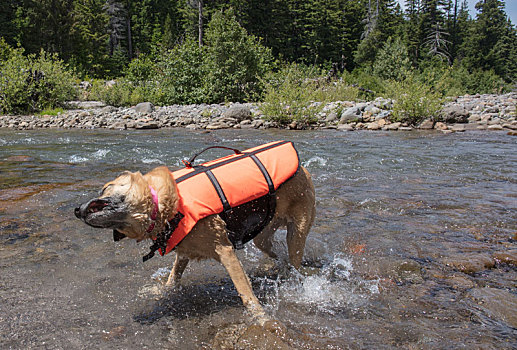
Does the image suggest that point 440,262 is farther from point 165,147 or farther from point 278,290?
point 165,147

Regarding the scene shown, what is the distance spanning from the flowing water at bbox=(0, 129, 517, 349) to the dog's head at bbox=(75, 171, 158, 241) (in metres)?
0.87

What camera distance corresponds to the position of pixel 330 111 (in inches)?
753

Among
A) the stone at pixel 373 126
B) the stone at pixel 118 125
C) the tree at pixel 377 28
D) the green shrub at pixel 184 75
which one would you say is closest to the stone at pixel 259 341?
the stone at pixel 373 126

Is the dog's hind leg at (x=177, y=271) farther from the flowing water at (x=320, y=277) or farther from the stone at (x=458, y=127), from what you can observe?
the stone at (x=458, y=127)

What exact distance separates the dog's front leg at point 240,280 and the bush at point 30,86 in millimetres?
23290

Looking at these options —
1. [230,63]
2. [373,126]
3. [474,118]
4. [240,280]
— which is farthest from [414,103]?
[240,280]

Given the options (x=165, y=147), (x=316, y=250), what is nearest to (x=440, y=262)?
(x=316, y=250)

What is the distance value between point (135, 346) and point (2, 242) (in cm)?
277

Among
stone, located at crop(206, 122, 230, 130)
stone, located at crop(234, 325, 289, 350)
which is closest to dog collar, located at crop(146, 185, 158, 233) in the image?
stone, located at crop(234, 325, 289, 350)

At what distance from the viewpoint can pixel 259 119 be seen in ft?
62.3

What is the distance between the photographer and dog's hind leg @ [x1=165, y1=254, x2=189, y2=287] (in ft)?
11.8

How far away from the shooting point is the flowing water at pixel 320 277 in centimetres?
286

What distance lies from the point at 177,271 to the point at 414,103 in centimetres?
1582

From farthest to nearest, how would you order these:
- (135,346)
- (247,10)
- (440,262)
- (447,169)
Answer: (247,10) → (447,169) → (440,262) → (135,346)
